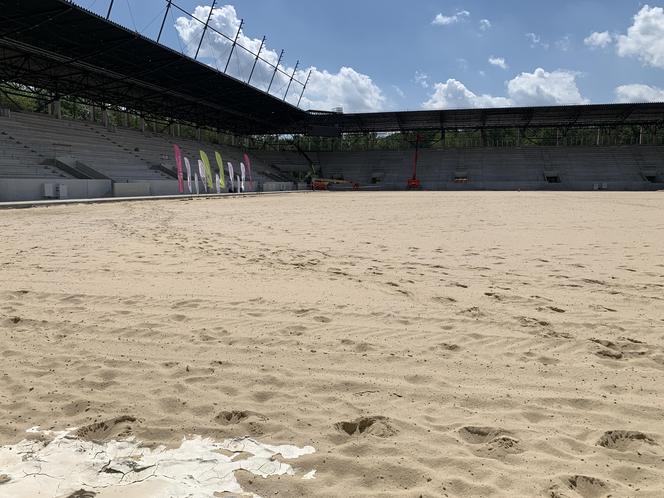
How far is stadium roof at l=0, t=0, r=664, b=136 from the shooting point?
96.1 feet

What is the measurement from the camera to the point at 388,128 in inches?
2628

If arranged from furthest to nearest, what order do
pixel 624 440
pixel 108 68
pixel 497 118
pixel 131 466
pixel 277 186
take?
1. pixel 497 118
2. pixel 277 186
3. pixel 108 68
4. pixel 624 440
5. pixel 131 466

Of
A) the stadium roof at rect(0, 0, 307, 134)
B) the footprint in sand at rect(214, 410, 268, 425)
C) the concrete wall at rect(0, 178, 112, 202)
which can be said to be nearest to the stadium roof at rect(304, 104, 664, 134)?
the stadium roof at rect(0, 0, 307, 134)

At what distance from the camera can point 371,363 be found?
3.92 m

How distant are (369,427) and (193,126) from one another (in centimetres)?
6492

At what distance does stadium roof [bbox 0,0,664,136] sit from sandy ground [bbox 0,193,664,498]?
27.9 meters

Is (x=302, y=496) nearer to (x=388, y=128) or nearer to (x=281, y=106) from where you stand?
(x=281, y=106)

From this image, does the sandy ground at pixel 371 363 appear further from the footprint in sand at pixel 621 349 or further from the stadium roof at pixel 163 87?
the stadium roof at pixel 163 87

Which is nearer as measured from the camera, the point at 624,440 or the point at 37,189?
the point at 624,440

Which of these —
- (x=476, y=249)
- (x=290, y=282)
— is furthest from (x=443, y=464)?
(x=476, y=249)

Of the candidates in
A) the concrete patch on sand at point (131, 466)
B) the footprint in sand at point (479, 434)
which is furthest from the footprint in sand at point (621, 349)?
the concrete patch on sand at point (131, 466)

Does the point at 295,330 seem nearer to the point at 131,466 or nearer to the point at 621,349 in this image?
the point at 131,466

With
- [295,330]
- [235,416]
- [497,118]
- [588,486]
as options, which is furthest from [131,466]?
[497,118]

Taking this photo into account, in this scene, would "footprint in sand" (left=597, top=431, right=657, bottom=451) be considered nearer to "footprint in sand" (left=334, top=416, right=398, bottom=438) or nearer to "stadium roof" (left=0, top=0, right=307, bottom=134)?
"footprint in sand" (left=334, top=416, right=398, bottom=438)
